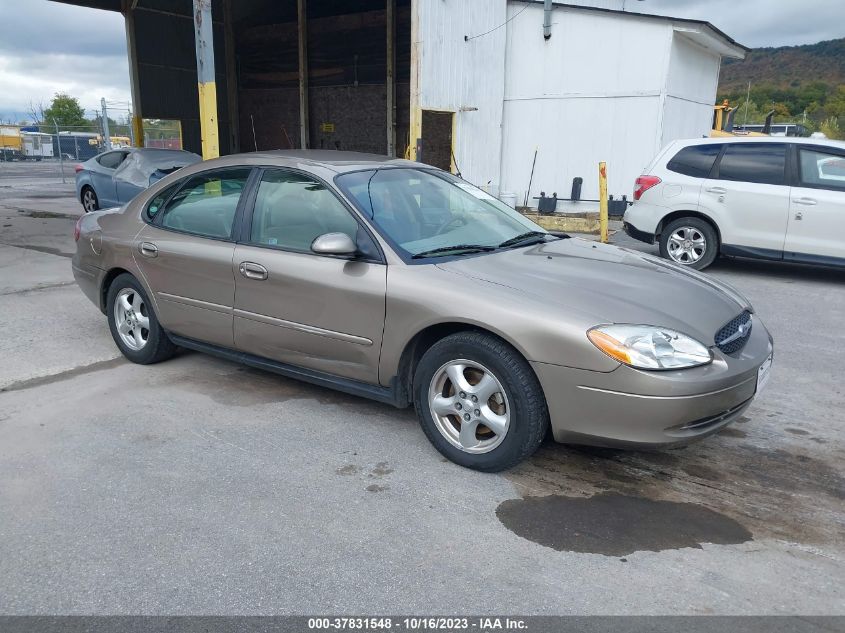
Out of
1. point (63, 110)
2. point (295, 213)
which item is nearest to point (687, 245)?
point (295, 213)

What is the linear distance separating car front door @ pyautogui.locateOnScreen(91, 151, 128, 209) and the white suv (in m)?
10.1

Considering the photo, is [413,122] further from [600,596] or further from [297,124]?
[600,596]

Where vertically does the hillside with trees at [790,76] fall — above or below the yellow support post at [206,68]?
above

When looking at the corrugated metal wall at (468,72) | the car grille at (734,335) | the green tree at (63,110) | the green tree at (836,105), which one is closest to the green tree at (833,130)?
the green tree at (836,105)

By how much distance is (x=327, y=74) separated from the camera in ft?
66.3

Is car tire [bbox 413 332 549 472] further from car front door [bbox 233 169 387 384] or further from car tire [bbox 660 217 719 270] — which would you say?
car tire [bbox 660 217 719 270]

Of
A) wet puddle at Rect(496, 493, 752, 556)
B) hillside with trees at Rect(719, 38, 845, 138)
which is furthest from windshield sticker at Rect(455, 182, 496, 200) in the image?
hillside with trees at Rect(719, 38, 845, 138)

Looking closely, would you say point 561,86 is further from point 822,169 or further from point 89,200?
point 89,200

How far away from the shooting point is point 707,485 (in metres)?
3.40

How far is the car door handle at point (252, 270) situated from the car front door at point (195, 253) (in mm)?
119

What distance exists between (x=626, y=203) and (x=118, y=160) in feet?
34.4

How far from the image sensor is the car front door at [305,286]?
12.3ft

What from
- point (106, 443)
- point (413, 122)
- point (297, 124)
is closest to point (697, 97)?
point (413, 122)

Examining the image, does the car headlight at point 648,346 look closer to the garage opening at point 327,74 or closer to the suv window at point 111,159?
the suv window at point 111,159
